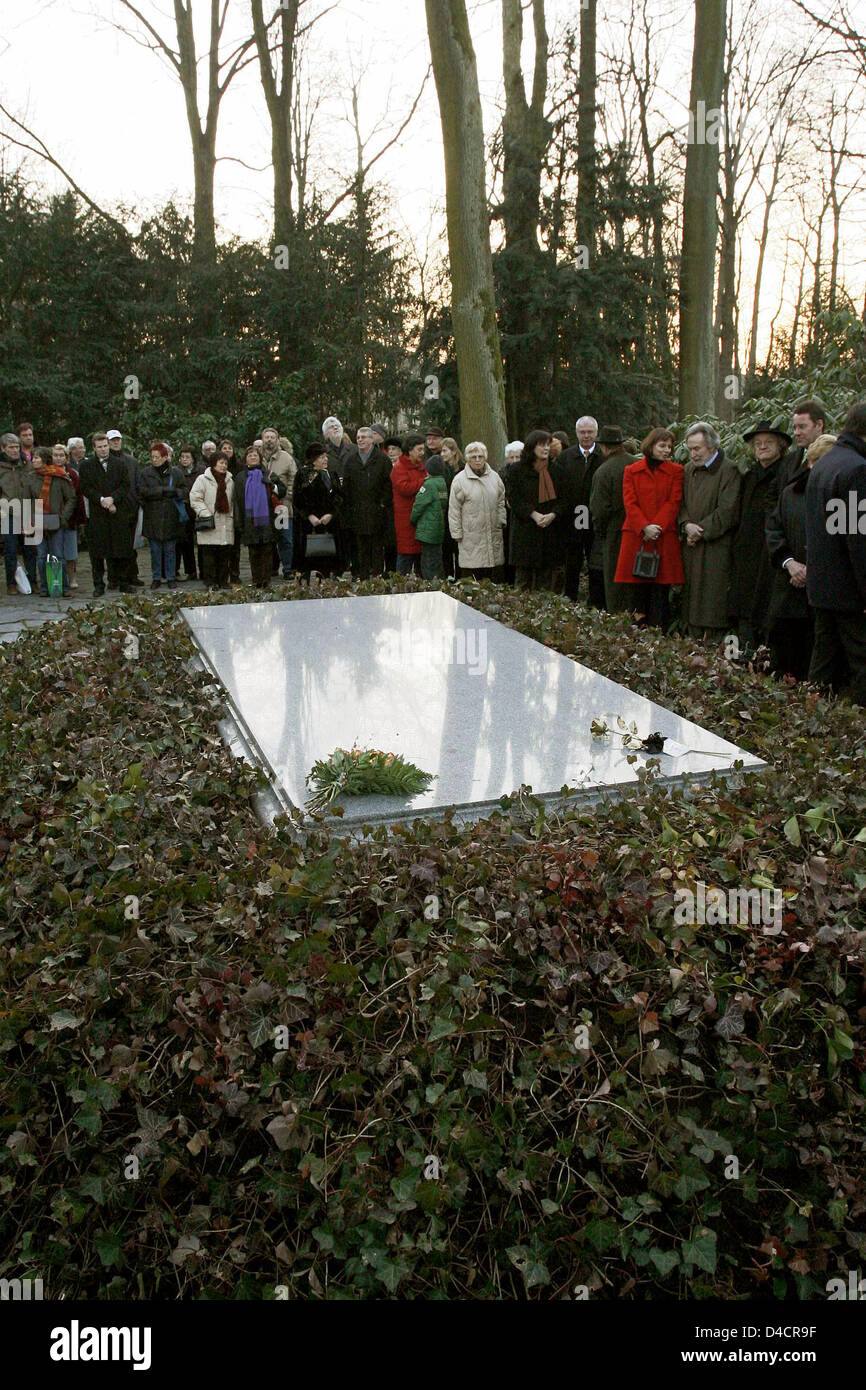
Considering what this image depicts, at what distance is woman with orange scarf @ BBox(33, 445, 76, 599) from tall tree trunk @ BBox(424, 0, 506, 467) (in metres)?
4.81

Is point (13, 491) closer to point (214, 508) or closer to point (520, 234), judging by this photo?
point (214, 508)

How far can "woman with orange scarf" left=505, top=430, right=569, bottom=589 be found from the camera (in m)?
10.3

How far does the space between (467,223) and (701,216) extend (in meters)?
3.38

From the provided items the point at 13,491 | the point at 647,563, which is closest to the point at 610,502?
the point at 647,563

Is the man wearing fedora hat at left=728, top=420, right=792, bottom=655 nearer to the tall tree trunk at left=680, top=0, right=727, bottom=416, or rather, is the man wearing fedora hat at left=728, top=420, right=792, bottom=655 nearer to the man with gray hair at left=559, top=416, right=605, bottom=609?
the man with gray hair at left=559, top=416, right=605, bottom=609

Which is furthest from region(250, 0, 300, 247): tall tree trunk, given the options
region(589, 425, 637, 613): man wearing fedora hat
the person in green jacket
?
region(589, 425, 637, 613): man wearing fedora hat

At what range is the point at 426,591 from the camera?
7844mm

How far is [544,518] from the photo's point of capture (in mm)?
10227

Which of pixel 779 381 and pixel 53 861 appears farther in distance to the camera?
pixel 779 381

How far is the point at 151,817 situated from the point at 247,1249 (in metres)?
1.59

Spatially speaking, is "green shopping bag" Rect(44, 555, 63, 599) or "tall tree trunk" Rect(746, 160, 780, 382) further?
"tall tree trunk" Rect(746, 160, 780, 382)
